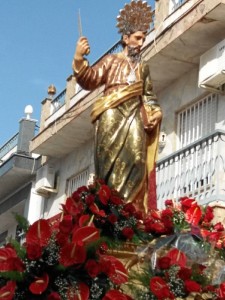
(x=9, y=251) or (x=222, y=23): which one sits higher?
(x=222, y=23)

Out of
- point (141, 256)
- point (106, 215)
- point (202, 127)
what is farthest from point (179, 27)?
point (141, 256)

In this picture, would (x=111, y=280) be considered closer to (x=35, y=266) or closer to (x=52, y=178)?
(x=35, y=266)

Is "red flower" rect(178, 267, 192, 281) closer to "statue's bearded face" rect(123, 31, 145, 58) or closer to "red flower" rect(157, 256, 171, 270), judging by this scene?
"red flower" rect(157, 256, 171, 270)

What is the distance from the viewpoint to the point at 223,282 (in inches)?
185

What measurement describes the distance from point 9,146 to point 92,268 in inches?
663

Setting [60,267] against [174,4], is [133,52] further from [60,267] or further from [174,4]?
[174,4]

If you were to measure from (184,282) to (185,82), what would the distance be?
8715 millimetres

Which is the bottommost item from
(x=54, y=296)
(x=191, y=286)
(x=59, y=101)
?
(x=54, y=296)

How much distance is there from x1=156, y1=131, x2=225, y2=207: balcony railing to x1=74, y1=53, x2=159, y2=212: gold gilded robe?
2.95 metres

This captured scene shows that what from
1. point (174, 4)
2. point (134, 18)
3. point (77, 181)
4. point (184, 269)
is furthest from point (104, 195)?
point (77, 181)

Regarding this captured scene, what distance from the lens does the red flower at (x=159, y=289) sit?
175 inches

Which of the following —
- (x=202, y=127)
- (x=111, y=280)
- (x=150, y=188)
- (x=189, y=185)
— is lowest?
(x=111, y=280)

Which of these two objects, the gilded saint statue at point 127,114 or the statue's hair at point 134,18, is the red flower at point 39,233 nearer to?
the gilded saint statue at point 127,114

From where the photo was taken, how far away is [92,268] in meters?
4.52
